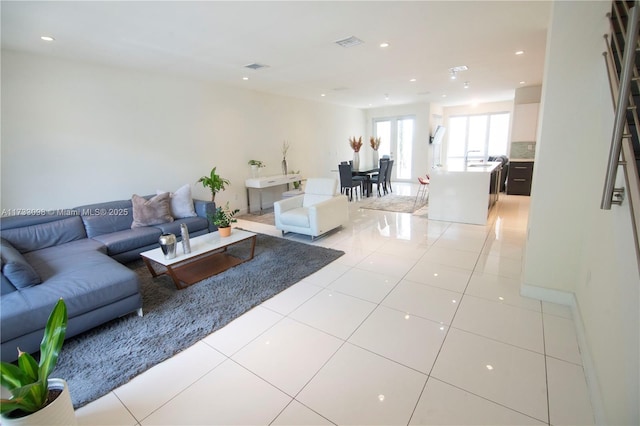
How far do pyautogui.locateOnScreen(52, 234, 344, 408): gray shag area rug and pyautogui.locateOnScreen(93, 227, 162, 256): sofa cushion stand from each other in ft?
0.99

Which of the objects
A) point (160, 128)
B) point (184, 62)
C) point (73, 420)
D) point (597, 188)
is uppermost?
point (184, 62)

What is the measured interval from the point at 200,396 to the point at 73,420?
23.1 inches

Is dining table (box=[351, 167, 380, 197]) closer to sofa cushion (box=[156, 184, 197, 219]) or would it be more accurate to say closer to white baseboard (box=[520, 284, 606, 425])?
sofa cushion (box=[156, 184, 197, 219])

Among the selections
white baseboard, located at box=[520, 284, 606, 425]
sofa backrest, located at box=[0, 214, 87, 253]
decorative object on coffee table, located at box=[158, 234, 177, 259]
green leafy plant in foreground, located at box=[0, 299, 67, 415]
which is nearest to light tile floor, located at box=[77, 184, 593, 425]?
white baseboard, located at box=[520, 284, 606, 425]

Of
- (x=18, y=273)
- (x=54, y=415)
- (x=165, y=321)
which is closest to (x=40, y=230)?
(x=18, y=273)

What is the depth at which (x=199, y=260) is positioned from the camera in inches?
149

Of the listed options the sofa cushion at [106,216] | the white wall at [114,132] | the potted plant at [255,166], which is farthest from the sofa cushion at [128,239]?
the potted plant at [255,166]

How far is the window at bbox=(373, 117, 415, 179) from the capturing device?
9734 mm

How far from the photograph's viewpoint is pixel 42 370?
4.31 ft

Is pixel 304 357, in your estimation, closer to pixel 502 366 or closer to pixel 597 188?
pixel 502 366

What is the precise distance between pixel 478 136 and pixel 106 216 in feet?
34.9

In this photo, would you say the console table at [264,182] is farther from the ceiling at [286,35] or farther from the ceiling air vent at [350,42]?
the ceiling air vent at [350,42]

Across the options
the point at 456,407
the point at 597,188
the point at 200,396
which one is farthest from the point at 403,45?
the point at 200,396

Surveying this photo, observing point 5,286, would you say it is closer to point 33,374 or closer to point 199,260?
point 33,374
